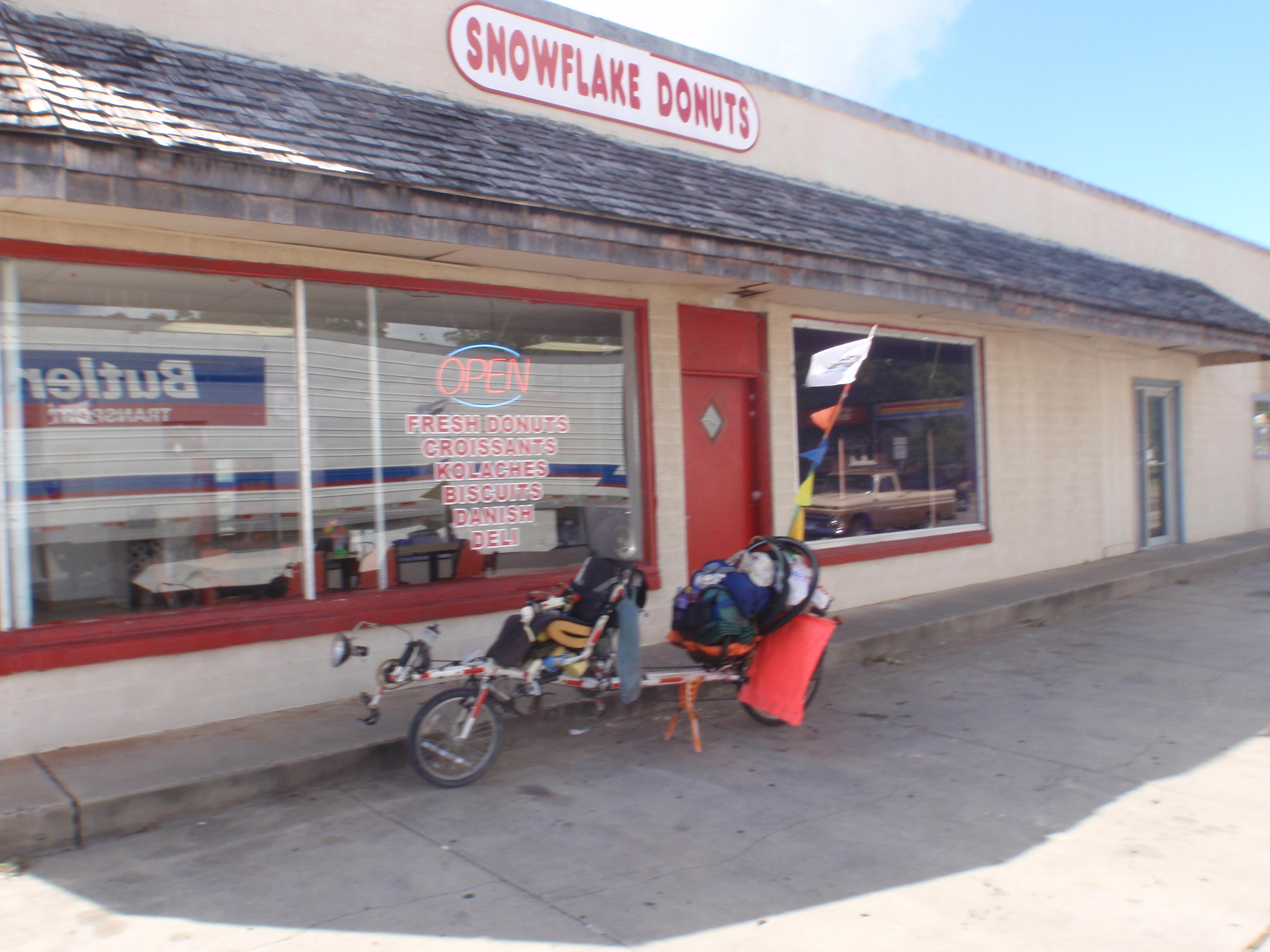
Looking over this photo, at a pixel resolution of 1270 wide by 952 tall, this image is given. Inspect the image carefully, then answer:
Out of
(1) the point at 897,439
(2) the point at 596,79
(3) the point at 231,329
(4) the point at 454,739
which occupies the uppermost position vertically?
(2) the point at 596,79

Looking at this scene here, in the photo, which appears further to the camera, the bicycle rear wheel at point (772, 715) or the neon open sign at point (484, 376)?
the neon open sign at point (484, 376)

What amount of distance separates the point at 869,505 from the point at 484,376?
481cm

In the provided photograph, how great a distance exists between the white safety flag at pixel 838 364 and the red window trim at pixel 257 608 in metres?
1.70

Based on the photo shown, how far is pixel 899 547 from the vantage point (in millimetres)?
10289

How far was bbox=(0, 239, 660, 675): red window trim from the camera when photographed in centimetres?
546

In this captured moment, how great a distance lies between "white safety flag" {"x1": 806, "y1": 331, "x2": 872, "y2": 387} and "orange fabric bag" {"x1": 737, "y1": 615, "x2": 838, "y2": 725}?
1.95 m

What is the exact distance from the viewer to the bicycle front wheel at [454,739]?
519cm

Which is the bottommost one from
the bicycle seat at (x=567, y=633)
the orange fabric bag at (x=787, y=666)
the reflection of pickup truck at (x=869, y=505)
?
the orange fabric bag at (x=787, y=666)

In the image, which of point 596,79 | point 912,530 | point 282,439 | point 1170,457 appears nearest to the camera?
point 282,439

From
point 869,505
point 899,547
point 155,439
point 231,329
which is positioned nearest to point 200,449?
point 155,439

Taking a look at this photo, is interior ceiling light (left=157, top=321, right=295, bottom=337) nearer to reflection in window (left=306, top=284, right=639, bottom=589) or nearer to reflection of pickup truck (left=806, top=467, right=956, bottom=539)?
reflection in window (left=306, top=284, right=639, bottom=589)

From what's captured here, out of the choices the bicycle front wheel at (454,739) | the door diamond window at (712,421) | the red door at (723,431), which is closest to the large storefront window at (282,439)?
the red door at (723,431)

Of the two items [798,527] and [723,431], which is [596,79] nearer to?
[723,431]

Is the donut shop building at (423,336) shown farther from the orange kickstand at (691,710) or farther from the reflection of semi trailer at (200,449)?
the orange kickstand at (691,710)
